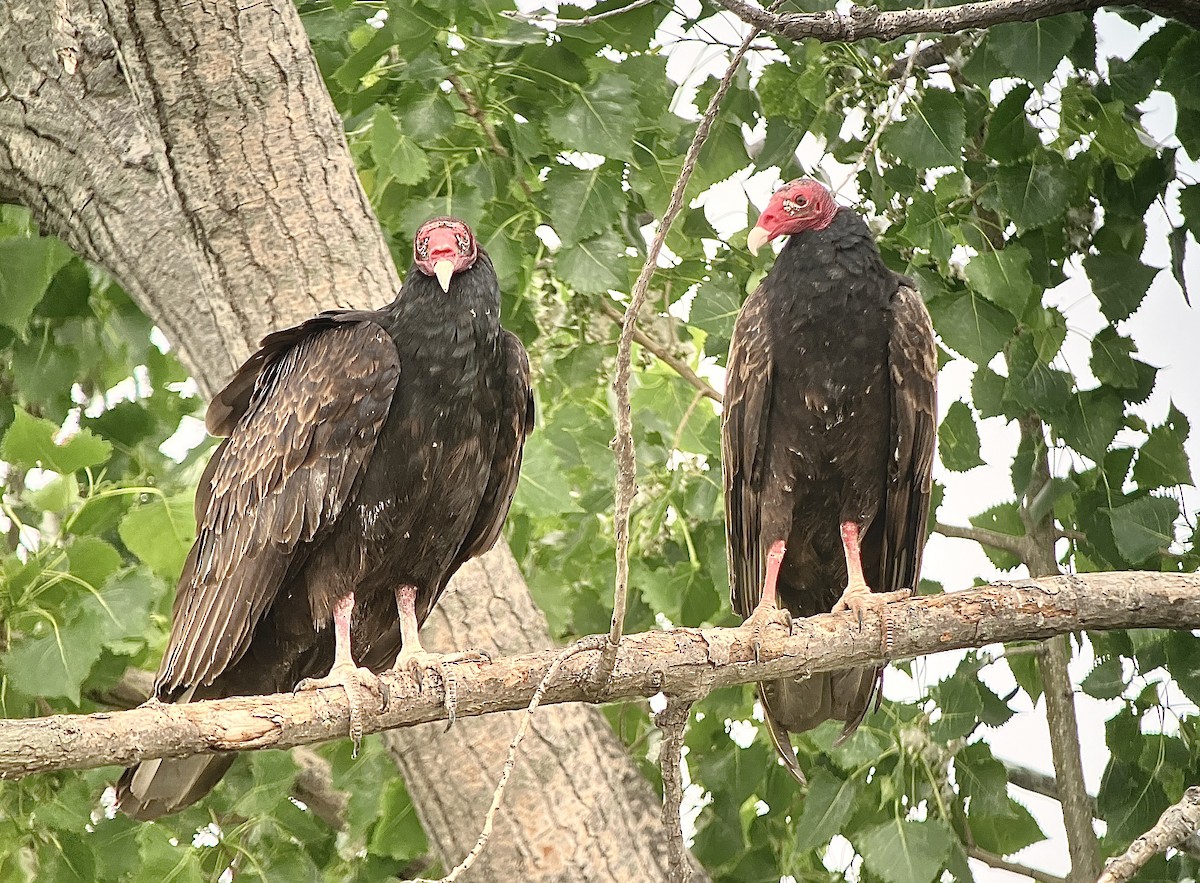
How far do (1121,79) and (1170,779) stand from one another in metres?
1.88

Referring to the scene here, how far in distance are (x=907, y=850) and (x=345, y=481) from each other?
1.72 meters

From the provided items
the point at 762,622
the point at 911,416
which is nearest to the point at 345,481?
the point at 762,622

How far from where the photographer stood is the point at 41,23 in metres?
3.80

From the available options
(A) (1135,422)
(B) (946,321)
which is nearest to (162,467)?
(B) (946,321)

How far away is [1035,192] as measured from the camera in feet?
11.3

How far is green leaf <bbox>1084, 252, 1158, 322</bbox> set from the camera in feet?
11.4

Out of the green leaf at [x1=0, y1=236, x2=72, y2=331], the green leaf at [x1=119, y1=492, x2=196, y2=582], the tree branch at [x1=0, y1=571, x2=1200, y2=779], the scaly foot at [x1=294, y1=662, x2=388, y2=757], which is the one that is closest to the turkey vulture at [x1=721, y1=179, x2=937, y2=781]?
the tree branch at [x1=0, y1=571, x2=1200, y2=779]

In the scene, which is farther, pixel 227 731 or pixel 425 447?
pixel 425 447

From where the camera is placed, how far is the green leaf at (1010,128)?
138 inches

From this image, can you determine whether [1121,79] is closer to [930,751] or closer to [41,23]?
[930,751]

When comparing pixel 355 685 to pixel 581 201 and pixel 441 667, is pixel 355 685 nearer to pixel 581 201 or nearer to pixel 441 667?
pixel 441 667

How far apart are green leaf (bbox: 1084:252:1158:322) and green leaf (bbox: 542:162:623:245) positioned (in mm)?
1289

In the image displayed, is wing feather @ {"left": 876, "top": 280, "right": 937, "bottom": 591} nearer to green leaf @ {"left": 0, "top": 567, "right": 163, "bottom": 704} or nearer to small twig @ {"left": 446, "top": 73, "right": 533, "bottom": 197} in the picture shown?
small twig @ {"left": 446, "top": 73, "right": 533, "bottom": 197}

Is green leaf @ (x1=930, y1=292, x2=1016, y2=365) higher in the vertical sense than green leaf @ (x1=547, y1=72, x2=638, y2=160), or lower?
lower
